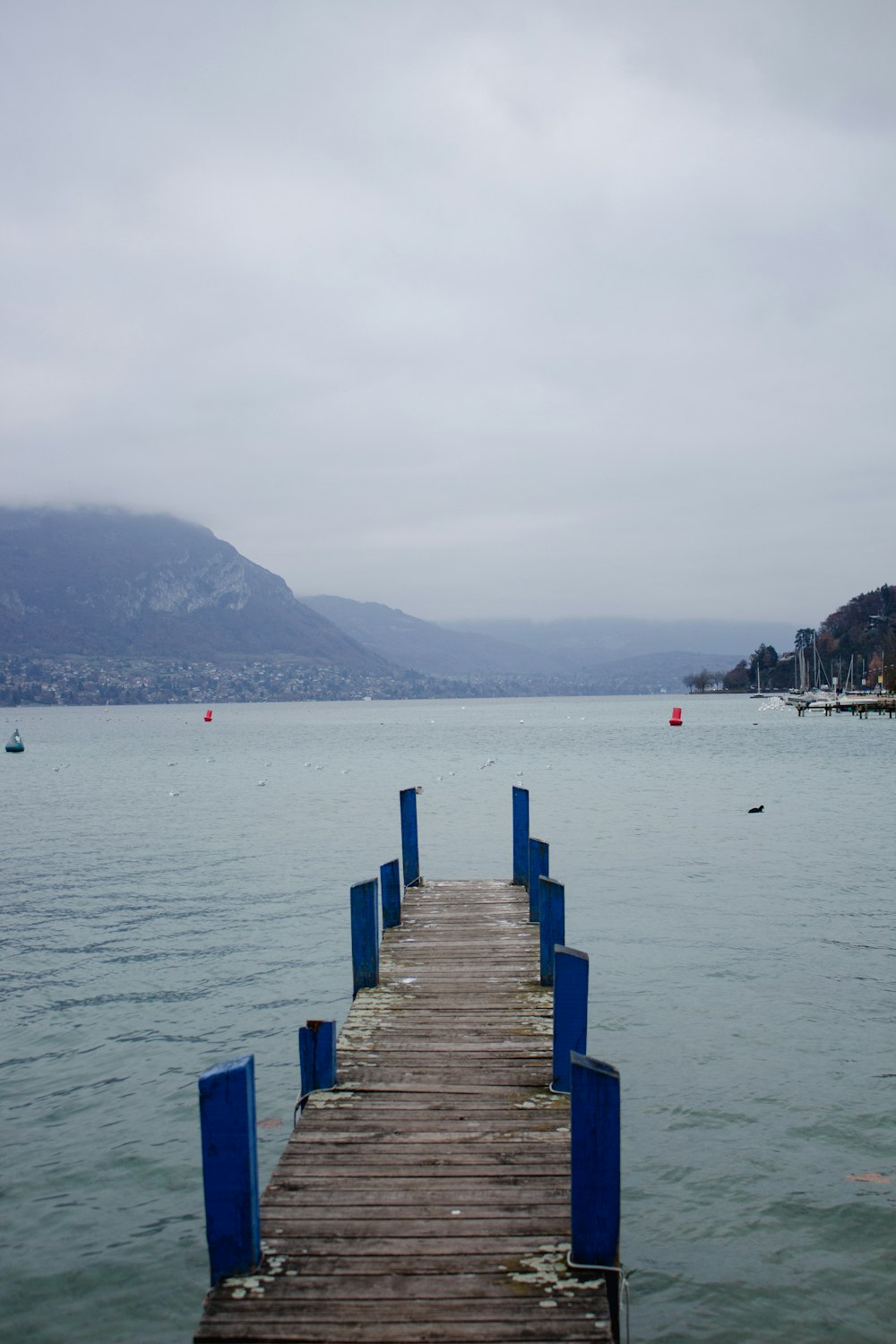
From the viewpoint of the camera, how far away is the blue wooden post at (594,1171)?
594 cm

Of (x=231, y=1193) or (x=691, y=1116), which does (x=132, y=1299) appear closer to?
(x=231, y=1193)

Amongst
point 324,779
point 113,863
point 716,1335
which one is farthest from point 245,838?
point 716,1335

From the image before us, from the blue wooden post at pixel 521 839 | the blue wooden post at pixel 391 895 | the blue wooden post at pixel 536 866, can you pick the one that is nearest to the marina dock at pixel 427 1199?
the blue wooden post at pixel 536 866

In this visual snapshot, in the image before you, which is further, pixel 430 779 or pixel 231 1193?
pixel 430 779

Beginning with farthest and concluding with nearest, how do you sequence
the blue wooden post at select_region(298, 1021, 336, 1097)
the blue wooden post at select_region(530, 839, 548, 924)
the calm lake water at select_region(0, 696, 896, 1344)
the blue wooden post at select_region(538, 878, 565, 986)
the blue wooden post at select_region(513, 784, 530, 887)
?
the blue wooden post at select_region(513, 784, 530, 887) → the blue wooden post at select_region(530, 839, 548, 924) → the blue wooden post at select_region(538, 878, 565, 986) → the blue wooden post at select_region(298, 1021, 336, 1097) → the calm lake water at select_region(0, 696, 896, 1344)

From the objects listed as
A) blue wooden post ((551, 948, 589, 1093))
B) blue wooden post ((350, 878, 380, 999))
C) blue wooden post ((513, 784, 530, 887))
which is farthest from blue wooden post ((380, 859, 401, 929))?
blue wooden post ((551, 948, 589, 1093))

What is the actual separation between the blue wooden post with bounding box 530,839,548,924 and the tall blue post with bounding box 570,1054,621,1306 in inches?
329

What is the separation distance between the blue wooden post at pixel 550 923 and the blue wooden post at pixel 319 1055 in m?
3.38

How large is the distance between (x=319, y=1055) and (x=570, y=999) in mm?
2161

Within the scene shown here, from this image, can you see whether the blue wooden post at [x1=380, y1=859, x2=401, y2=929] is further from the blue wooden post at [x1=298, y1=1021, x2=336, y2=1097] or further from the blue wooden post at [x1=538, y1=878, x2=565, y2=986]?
the blue wooden post at [x1=298, y1=1021, x2=336, y2=1097]

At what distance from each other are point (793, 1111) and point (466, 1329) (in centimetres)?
654

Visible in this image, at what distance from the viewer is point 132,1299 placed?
7762 millimetres

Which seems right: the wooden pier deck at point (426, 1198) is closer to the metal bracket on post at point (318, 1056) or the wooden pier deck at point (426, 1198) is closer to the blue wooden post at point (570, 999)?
the metal bracket on post at point (318, 1056)

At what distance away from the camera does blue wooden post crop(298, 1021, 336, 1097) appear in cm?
848
